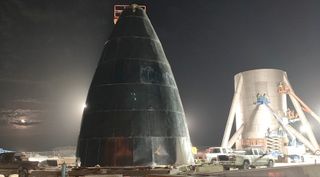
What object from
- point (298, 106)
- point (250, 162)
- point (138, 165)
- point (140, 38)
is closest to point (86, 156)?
point (138, 165)

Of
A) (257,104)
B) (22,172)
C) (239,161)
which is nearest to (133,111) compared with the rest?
(22,172)

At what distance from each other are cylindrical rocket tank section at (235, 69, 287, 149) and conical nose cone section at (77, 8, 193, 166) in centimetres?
5727

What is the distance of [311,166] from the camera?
1254 centimetres

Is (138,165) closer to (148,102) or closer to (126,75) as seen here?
(148,102)

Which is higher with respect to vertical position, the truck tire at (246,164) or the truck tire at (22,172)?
the truck tire at (22,172)

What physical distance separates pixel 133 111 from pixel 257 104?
60.0 meters

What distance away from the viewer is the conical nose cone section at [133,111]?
12586mm

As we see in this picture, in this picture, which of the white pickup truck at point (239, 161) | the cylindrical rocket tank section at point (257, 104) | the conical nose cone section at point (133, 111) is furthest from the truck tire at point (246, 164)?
the cylindrical rocket tank section at point (257, 104)

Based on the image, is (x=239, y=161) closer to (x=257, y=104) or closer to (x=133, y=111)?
(x=133, y=111)

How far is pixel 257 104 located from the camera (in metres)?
69.0

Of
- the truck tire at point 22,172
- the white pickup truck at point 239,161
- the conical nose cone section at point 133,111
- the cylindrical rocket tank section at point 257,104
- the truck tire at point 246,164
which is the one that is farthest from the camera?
the cylindrical rocket tank section at point 257,104

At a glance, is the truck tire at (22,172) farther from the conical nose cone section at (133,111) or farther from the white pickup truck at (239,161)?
the white pickup truck at (239,161)

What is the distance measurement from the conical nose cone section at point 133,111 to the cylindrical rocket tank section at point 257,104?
57.3m

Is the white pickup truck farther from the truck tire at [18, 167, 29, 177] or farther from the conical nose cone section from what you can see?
the truck tire at [18, 167, 29, 177]
